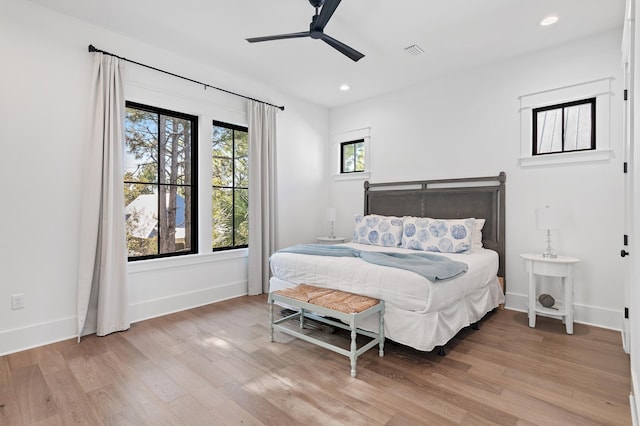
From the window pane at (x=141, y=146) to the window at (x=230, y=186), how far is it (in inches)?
27.9

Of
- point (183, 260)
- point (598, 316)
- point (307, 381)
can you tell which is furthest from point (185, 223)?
point (598, 316)

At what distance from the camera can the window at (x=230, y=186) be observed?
13.7 ft

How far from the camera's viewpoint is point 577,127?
3.38 metres

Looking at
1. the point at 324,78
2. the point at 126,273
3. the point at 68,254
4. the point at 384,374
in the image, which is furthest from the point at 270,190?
the point at 384,374

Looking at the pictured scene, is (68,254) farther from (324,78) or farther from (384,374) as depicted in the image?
(324,78)

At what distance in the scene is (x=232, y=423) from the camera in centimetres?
176

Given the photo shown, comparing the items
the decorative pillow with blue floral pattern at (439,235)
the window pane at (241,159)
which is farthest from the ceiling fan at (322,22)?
the decorative pillow with blue floral pattern at (439,235)

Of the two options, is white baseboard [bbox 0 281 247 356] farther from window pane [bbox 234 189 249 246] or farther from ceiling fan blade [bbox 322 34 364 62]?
ceiling fan blade [bbox 322 34 364 62]

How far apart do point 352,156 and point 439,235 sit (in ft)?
7.47

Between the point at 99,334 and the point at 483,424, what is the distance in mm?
3109

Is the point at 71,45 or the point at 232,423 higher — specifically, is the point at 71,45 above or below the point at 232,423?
above

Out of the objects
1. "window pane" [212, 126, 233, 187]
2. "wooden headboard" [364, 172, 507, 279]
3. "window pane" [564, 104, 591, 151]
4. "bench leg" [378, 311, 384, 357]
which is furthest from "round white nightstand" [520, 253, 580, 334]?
"window pane" [212, 126, 233, 187]

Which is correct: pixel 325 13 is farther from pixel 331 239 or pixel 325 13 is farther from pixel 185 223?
pixel 331 239

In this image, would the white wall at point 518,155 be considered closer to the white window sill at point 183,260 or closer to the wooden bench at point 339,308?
the wooden bench at point 339,308
